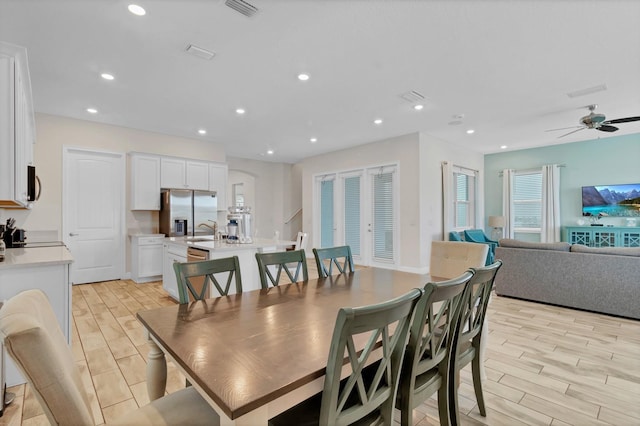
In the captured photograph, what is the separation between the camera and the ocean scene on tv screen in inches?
243

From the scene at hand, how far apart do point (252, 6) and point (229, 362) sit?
253 centimetres

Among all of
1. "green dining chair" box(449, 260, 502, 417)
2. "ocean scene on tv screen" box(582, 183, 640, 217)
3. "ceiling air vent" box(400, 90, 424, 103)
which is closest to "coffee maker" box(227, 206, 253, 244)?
"ceiling air vent" box(400, 90, 424, 103)

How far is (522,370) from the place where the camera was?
243 centimetres

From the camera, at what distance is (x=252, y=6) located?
94.3 inches

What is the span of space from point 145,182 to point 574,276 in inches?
266

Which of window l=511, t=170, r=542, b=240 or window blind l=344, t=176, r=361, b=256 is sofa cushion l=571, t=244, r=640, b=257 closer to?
window l=511, t=170, r=542, b=240

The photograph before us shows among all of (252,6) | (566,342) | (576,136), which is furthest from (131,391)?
(576,136)

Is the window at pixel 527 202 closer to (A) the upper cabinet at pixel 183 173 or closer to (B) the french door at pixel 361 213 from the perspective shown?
(B) the french door at pixel 361 213

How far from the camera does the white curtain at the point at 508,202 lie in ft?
25.2

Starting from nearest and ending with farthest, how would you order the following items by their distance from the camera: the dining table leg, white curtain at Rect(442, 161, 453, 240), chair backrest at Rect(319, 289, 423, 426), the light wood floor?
chair backrest at Rect(319, 289, 423, 426), the dining table leg, the light wood floor, white curtain at Rect(442, 161, 453, 240)

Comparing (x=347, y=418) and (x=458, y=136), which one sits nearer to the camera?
(x=347, y=418)

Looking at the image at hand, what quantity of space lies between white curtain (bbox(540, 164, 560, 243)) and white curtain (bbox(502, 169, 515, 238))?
2.30 ft

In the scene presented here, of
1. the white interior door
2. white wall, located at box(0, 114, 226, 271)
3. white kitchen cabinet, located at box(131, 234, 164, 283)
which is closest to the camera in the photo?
white wall, located at box(0, 114, 226, 271)

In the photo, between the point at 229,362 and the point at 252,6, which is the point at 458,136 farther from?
the point at 229,362
